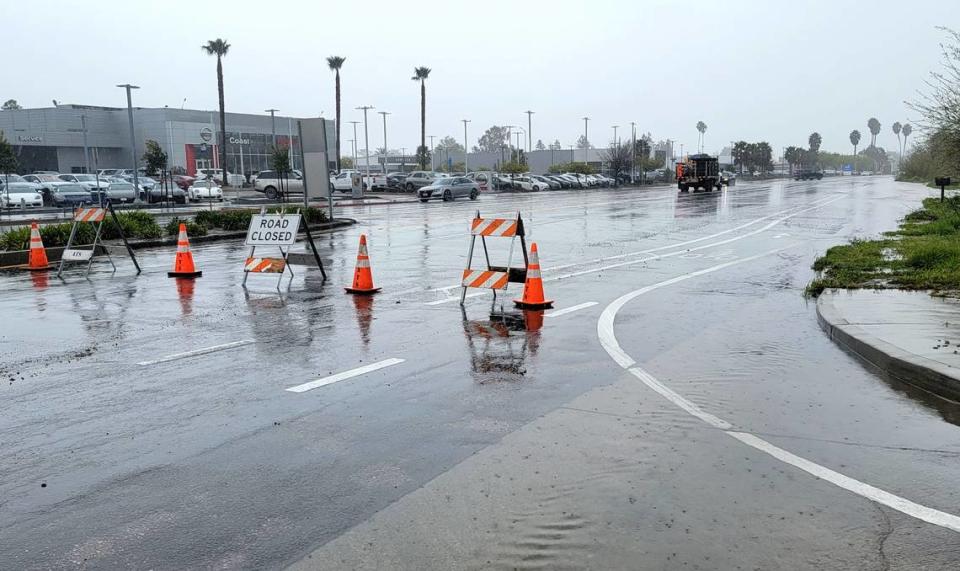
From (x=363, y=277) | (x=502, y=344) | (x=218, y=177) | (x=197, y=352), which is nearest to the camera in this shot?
(x=197, y=352)

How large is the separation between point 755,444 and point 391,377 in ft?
10.6

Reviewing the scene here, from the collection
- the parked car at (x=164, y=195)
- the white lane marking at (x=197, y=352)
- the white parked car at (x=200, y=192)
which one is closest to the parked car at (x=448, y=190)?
the white parked car at (x=200, y=192)

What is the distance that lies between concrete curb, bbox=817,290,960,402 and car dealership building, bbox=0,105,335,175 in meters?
84.8

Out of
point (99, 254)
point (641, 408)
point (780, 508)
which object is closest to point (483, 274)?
point (641, 408)

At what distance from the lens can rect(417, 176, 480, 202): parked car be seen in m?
51.0

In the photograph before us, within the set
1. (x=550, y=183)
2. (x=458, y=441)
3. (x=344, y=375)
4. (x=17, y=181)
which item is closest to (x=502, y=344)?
(x=344, y=375)

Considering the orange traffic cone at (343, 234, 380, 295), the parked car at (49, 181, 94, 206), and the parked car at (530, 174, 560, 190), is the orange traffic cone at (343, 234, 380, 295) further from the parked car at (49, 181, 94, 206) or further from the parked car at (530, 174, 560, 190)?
the parked car at (530, 174, 560, 190)

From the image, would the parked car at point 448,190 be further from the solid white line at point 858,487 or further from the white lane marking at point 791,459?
the solid white line at point 858,487

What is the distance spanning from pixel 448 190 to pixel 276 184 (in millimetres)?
11804

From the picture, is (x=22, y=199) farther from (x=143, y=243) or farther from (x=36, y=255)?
(x=36, y=255)

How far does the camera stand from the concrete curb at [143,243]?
54.0 feet

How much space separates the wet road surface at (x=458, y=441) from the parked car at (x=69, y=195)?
112 feet

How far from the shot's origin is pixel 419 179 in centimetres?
6488

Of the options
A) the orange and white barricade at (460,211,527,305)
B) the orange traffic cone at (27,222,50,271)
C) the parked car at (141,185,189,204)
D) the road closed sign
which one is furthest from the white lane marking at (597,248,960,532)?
the parked car at (141,185,189,204)
